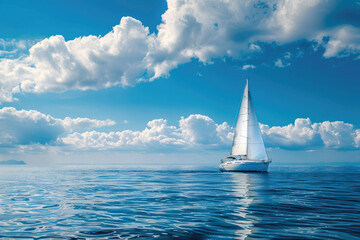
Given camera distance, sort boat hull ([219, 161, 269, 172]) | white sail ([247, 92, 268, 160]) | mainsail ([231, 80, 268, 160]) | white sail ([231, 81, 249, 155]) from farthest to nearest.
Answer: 1. white sail ([231, 81, 249, 155])
2. mainsail ([231, 80, 268, 160])
3. white sail ([247, 92, 268, 160])
4. boat hull ([219, 161, 269, 172])

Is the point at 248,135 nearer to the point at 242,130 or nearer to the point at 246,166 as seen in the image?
the point at 242,130

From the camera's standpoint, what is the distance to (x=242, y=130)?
80500 mm

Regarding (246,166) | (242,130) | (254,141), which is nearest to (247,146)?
(254,141)

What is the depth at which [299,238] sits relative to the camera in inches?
433

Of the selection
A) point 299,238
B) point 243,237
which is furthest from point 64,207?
point 299,238

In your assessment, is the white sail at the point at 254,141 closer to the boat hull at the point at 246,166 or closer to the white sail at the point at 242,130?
the white sail at the point at 242,130

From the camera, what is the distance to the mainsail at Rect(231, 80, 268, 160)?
77.2m

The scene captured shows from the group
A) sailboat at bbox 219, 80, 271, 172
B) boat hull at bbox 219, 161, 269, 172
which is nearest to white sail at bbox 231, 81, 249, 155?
sailboat at bbox 219, 80, 271, 172

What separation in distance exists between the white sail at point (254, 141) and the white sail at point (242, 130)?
3.71 feet

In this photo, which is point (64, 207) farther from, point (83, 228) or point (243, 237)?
point (243, 237)

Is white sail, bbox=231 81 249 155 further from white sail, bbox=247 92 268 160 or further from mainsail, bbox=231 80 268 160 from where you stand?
white sail, bbox=247 92 268 160

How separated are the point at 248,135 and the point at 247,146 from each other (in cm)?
321

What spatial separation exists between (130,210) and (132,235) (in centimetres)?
658

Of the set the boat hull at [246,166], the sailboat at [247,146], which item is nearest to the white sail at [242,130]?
the sailboat at [247,146]
